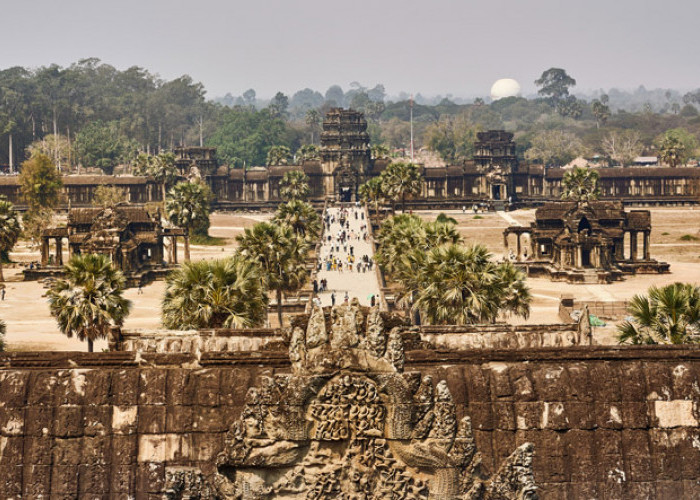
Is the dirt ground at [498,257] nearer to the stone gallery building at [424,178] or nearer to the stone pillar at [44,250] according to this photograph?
the stone pillar at [44,250]

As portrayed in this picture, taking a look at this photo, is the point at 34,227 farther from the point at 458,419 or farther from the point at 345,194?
the point at 458,419

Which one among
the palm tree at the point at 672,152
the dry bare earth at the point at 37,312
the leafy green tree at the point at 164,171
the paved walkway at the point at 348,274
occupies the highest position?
the palm tree at the point at 672,152

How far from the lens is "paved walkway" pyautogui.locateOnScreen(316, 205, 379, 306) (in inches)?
2781

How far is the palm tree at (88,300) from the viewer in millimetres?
40219

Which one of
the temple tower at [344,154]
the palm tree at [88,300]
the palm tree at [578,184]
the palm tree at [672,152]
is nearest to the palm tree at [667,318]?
the palm tree at [88,300]

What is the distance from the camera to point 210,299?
1480 inches

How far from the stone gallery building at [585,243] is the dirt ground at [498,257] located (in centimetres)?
172

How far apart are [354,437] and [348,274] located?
217ft

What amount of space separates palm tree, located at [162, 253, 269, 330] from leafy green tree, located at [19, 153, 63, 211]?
3708 inches

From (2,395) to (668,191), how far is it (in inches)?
5533

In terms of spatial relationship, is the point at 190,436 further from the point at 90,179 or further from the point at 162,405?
the point at 90,179

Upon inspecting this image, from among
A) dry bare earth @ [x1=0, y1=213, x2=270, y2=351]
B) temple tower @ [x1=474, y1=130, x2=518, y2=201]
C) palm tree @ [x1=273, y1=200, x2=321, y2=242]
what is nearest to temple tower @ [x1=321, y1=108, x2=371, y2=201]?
temple tower @ [x1=474, y1=130, x2=518, y2=201]

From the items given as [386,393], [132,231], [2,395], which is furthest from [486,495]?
[132,231]

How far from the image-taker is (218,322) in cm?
3784
